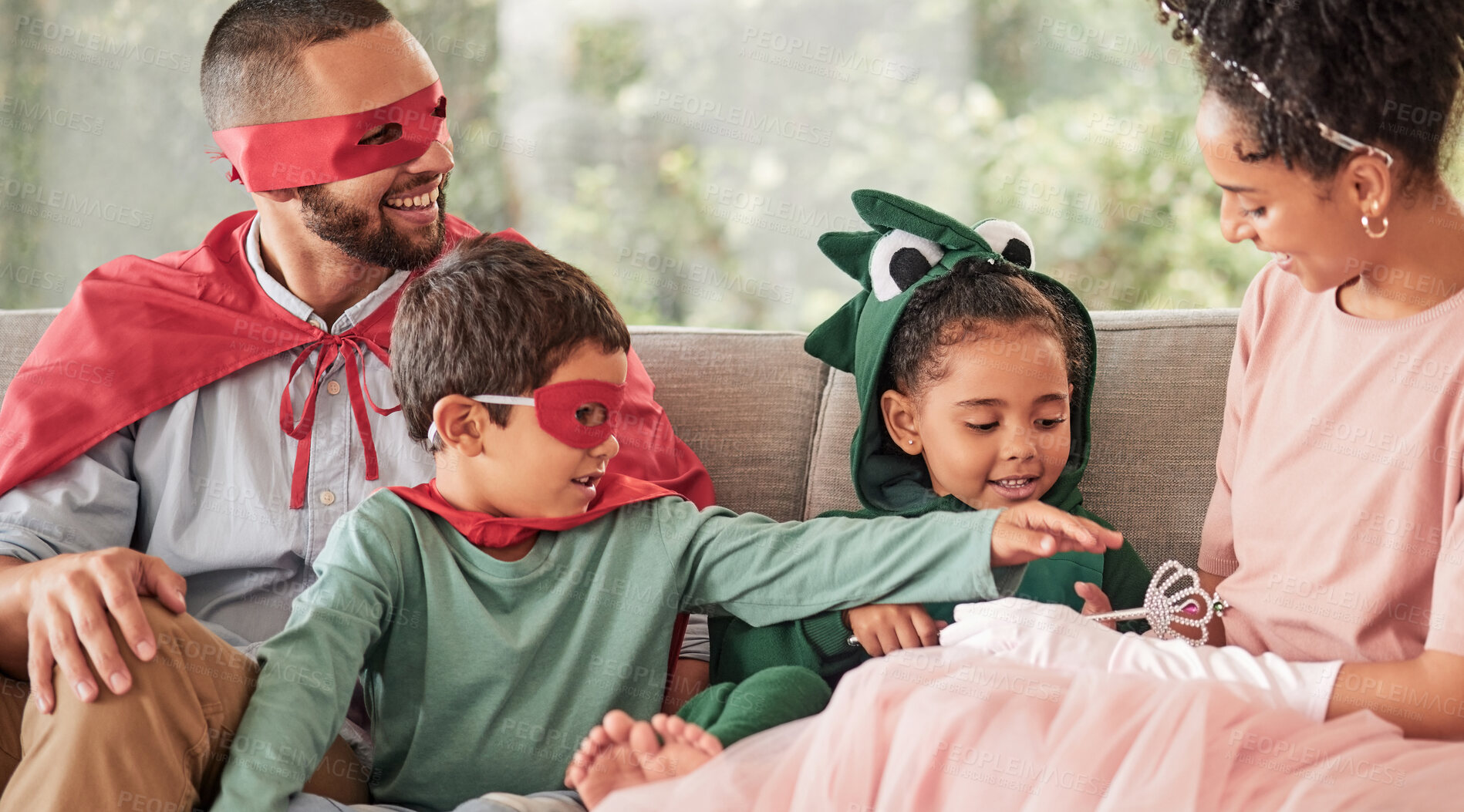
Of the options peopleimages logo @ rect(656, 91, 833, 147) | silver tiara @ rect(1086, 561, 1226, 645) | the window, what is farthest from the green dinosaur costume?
peopleimages logo @ rect(656, 91, 833, 147)

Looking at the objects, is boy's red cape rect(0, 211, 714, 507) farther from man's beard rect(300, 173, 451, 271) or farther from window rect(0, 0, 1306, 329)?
window rect(0, 0, 1306, 329)

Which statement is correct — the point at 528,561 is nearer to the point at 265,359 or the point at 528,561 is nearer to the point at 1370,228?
the point at 265,359

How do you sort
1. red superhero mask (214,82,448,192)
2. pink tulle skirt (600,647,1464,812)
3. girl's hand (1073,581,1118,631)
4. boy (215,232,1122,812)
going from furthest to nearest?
red superhero mask (214,82,448,192) < girl's hand (1073,581,1118,631) < boy (215,232,1122,812) < pink tulle skirt (600,647,1464,812)

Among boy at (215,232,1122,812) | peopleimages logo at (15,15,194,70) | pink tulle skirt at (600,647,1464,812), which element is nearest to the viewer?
pink tulle skirt at (600,647,1464,812)

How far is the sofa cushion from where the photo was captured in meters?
1.81

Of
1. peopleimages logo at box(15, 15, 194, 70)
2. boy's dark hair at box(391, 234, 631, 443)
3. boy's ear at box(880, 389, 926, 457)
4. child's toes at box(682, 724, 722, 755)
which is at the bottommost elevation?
child's toes at box(682, 724, 722, 755)

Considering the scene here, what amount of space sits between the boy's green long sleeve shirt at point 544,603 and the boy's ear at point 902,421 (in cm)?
26

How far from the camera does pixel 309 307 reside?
1830 mm

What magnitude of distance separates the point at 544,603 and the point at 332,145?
2.52 ft

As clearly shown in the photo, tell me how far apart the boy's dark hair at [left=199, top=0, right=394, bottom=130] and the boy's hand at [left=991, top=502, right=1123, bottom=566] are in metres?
1.18

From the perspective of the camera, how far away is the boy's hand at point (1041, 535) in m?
1.33

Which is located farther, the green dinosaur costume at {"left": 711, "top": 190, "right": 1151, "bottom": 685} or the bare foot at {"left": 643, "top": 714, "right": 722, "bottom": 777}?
the green dinosaur costume at {"left": 711, "top": 190, "right": 1151, "bottom": 685}

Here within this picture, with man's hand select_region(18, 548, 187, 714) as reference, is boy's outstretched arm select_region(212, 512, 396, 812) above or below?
below

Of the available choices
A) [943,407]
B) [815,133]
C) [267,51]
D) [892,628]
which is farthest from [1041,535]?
[815,133]
